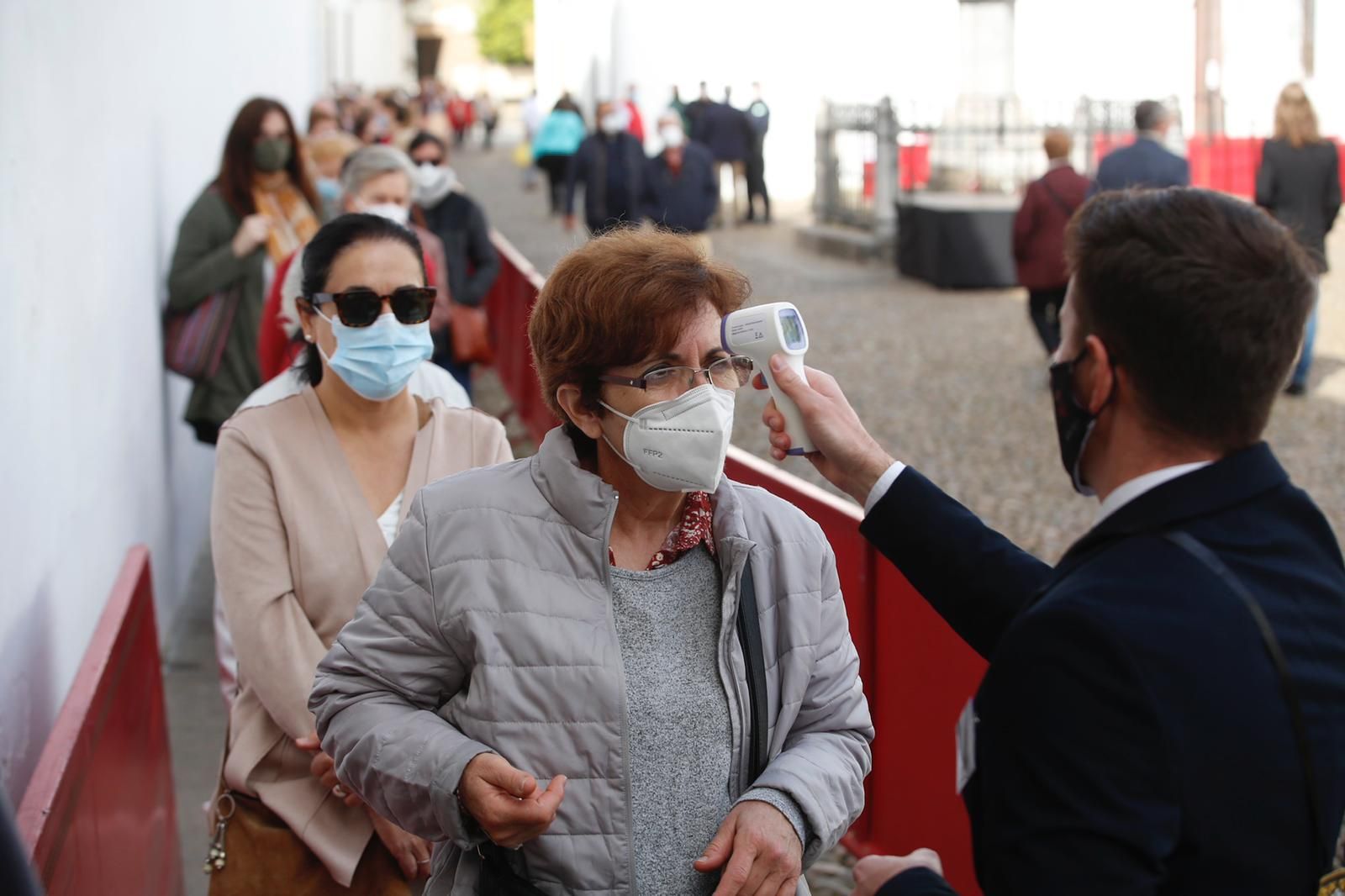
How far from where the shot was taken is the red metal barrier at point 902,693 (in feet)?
12.4

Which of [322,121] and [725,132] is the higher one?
[725,132]

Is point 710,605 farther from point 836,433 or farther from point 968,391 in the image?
point 968,391

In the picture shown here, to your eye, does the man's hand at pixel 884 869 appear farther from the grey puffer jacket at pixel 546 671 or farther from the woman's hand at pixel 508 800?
the woman's hand at pixel 508 800

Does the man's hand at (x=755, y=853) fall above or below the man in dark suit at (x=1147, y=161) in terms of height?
below

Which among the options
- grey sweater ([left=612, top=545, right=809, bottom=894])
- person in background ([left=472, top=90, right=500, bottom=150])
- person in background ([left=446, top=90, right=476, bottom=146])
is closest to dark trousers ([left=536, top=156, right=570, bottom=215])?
grey sweater ([left=612, top=545, right=809, bottom=894])

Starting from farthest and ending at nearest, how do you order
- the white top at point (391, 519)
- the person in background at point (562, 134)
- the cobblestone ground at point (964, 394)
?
the person in background at point (562, 134) → the cobblestone ground at point (964, 394) → the white top at point (391, 519)

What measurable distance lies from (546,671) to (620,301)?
0.56 meters

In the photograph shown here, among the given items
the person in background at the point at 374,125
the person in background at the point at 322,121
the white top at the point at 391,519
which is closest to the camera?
the white top at the point at 391,519

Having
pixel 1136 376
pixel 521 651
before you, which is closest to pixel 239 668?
pixel 521 651

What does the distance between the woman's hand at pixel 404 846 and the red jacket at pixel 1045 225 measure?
8.88 meters

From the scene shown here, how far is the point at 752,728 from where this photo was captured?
2223 millimetres

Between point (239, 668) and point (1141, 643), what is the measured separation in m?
1.98

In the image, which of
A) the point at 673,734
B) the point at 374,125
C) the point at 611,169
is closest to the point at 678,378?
the point at 673,734

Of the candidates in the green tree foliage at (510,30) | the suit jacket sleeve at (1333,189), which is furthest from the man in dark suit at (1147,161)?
the green tree foliage at (510,30)
